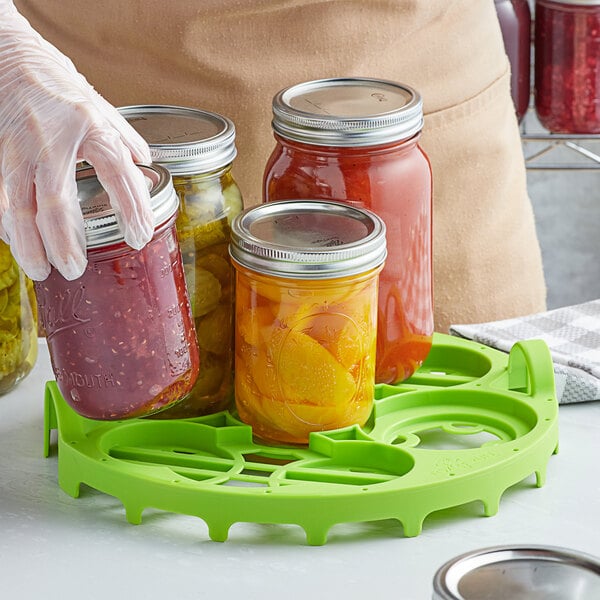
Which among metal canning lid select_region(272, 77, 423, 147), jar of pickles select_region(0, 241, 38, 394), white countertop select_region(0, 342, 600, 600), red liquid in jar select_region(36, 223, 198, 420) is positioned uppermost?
metal canning lid select_region(272, 77, 423, 147)

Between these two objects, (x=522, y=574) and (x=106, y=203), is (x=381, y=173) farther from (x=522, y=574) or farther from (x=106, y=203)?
(x=522, y=574)

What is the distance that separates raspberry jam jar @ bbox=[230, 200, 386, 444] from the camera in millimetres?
707

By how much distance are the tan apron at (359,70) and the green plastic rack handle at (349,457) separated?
0.31 meters

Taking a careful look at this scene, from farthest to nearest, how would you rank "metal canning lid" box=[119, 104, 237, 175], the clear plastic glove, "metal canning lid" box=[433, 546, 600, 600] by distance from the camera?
"metal canning lid" box=[119, 104, 237, 175], the clear plastic glove, "metal canning lid" box=[433, 546, 600, 600]

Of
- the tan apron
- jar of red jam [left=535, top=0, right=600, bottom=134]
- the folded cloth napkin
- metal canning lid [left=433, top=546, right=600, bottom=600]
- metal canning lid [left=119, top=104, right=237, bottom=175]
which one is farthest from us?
jar of red jam [left=535, top=0, right=600, bottom=134]

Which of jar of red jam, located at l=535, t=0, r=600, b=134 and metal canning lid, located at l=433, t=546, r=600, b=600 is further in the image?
jar of red jam, located at l=535, t=0, r=600, b=134

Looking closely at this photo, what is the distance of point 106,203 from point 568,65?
99 centimetres

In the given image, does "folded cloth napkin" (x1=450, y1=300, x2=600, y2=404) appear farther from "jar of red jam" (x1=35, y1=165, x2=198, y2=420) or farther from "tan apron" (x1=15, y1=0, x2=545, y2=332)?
"jar of red jam" (x1=35, y1=165, x2=198, y2=420)

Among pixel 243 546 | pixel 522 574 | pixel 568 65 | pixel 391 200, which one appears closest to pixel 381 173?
pixel 391 200

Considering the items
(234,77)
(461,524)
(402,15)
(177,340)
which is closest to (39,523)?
(177,340)

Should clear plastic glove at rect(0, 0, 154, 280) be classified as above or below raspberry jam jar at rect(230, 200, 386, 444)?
above

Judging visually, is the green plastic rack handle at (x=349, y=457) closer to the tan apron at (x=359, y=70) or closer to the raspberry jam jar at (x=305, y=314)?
the raspberry jam jar at (x=305, y=314)

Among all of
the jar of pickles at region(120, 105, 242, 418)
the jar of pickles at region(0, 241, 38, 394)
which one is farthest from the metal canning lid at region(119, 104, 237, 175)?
the jar of pickles at region(0, 241, 38, 394)

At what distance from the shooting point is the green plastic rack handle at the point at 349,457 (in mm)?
689
